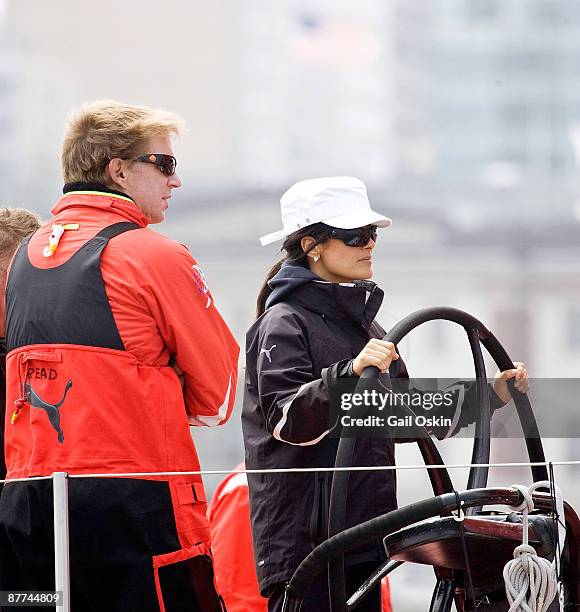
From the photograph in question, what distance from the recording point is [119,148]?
1.98 m

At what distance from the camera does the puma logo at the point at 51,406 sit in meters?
1.85

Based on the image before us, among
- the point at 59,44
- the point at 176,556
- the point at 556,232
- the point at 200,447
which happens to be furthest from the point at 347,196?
the point at 59,44

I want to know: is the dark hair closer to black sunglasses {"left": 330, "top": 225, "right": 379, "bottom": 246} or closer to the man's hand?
black sunglasses {"left": 330, "top": 225, "right": 379, "bottom": 246}

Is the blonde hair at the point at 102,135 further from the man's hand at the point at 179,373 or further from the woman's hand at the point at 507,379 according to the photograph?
the woman's hand at the point at 507,379

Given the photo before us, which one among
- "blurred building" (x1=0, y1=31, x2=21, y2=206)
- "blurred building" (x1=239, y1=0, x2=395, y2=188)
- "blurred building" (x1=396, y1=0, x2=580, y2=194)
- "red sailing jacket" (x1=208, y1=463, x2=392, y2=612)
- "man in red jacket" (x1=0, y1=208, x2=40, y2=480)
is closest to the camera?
"man in red jacket" (x1=0, y1=208, x2=40, y2=480)

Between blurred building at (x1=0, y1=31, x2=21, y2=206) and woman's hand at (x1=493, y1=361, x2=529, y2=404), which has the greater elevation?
blurred building at (x1=0, y1=31, x2=21, y2=206)

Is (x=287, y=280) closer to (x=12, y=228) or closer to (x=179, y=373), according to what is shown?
(x=179, y=373)

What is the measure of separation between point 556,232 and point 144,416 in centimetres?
4334

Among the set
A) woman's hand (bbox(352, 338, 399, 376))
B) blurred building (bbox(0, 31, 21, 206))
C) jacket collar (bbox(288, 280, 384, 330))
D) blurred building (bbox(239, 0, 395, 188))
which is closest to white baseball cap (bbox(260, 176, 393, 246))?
jacket collar (bbox(288, 280, 384, 330))

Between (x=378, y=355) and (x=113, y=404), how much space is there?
394 mm

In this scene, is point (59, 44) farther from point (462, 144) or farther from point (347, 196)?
point (347, 196)

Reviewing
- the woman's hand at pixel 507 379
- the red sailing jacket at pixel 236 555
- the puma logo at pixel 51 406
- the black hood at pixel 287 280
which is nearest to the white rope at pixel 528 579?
the woman's hand at pixel 507 379

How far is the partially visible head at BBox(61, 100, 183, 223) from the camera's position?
1980 mm

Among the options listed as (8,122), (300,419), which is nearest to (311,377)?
(300,419)
